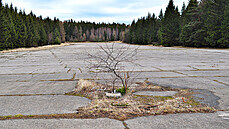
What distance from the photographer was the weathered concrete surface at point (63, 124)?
9.95 feet

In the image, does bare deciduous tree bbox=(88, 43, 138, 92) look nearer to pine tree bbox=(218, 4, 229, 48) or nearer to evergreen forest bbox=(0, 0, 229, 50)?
pine tree bbox=(218, 4, 229, 48)

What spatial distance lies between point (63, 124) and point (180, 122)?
2111 mm

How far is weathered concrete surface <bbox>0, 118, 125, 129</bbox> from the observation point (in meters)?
3.03

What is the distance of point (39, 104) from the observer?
4211 millimetres

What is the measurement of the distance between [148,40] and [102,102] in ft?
218

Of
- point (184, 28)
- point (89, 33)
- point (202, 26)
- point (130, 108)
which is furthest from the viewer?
point (89, 33)

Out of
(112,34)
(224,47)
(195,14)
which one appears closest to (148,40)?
(195,14)

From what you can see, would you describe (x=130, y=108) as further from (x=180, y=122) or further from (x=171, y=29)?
(x=171, y=29)

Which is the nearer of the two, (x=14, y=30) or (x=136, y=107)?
(x=136, y=107)

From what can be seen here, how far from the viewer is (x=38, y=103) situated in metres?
4.29

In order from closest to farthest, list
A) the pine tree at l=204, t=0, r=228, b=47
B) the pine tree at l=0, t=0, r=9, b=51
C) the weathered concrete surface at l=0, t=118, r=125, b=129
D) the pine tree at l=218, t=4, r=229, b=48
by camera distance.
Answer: the weathered concrete surface at l=0, t=118, r=125, b=129 < the pine tree at l=218, t=4, r=229, b=48 < the pine tree at l=204, t=0, r=228, b=47 < the pine tree at l=0, t=0, r=9, b=51

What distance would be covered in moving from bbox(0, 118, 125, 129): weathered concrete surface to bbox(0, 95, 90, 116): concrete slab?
0.42 meters

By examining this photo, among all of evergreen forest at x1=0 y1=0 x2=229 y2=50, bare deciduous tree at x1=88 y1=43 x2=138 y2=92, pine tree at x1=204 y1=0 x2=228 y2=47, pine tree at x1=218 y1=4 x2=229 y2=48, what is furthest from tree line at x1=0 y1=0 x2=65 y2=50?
pine tree at x1=218 y1=4 x2=229 y2=48

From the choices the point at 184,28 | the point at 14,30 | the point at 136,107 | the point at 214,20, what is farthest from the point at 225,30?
the point at 14,30
